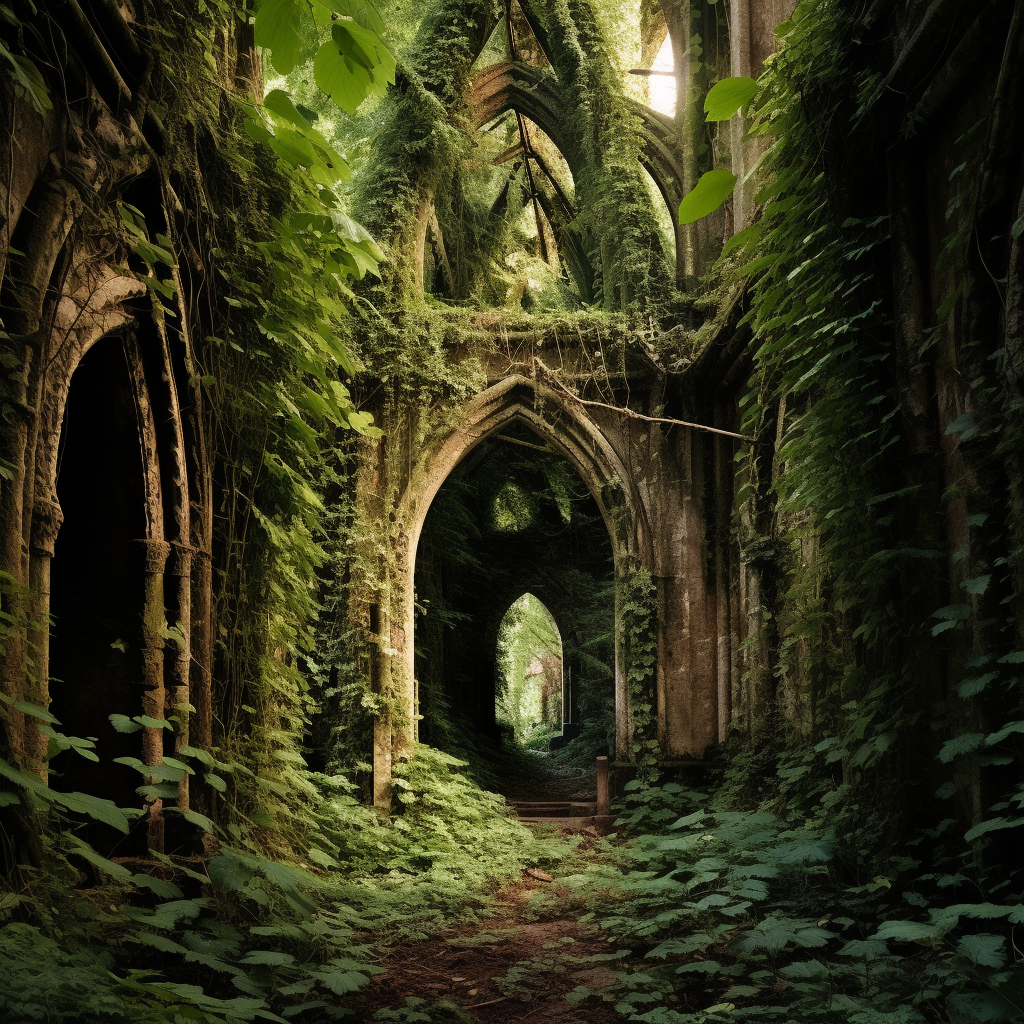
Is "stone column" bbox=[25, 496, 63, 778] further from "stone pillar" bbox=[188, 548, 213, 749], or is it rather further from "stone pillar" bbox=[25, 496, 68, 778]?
"stone pillar" bbox=[188, 548, 213, 749]

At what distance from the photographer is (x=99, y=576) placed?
3.99 m

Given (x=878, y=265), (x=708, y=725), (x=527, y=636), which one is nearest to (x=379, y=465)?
(x=708, y=725)

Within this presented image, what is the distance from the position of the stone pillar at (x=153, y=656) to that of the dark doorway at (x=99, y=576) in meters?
0.04

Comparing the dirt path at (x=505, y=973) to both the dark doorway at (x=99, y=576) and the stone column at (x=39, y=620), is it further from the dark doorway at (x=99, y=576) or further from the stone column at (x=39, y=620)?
the stone column at (x=39, y=620)

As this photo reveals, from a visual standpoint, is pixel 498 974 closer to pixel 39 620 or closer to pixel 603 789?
pixel 39 620

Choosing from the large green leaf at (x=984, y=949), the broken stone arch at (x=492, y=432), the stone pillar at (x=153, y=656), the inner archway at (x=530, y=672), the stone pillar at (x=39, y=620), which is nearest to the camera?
the large green leaf at (x=984, y=949)

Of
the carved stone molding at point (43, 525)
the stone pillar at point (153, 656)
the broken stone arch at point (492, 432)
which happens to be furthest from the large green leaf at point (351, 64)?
the broken stone arch at point (492, 432)

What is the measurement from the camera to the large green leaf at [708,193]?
2609 mm

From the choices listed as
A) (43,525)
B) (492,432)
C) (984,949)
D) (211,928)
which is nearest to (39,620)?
(43,525)

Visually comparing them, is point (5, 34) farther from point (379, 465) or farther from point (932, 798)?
point (379, 465)

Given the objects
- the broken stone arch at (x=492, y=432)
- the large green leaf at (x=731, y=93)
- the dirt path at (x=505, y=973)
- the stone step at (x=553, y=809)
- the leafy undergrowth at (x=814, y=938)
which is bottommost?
the dirt path at (x=505, y=973)

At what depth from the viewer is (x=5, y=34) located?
2.57 meters

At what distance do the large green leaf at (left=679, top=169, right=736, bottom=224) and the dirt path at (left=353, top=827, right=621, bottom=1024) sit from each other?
3013 mm

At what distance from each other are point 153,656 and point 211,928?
3.92ft
